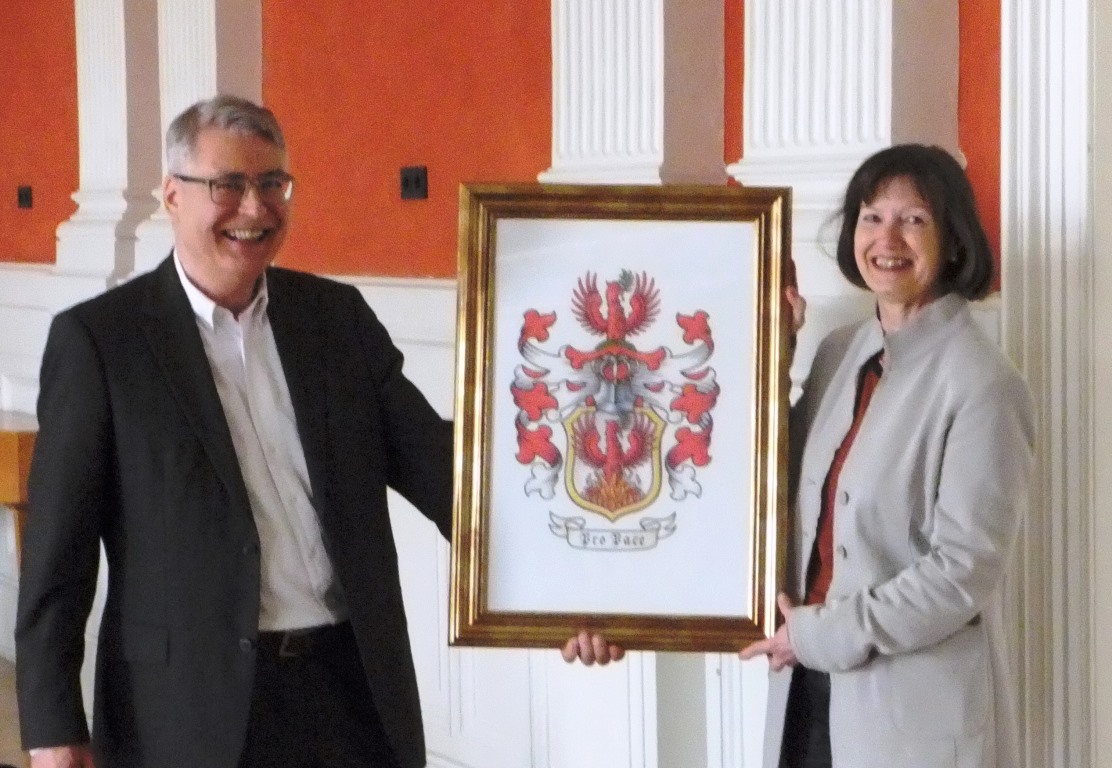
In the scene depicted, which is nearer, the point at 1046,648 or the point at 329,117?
the point at 1046,648

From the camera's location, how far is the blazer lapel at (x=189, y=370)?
7.43 feet

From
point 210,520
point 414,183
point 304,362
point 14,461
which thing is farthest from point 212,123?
point 14,461

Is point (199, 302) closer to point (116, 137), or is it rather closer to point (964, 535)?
point (964, 535)

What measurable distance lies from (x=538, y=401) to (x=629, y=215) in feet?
1.06

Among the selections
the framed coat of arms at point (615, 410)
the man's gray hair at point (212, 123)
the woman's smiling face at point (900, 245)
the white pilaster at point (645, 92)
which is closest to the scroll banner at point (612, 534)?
the framed coat of arms at point (615, 410)

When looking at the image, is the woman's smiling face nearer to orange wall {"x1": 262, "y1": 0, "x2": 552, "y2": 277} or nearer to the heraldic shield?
the heraldic shield

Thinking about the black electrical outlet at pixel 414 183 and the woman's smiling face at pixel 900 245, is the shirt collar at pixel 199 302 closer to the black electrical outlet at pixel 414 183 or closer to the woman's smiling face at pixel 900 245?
the woman's smiling face at pixel 900 245

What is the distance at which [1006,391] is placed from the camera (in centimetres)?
213

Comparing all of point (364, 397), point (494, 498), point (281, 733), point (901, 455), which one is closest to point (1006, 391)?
point (901, 455)

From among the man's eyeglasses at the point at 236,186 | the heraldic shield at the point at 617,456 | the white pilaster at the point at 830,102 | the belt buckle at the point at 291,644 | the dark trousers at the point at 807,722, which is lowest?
the dark trousers at the point at 807,722

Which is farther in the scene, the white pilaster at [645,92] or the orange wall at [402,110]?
the orange wall at [402,110]

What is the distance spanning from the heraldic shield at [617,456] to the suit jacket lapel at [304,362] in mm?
387

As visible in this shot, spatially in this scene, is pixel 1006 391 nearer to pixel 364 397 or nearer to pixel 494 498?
pixel 494 498

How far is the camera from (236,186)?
2.31 meters
